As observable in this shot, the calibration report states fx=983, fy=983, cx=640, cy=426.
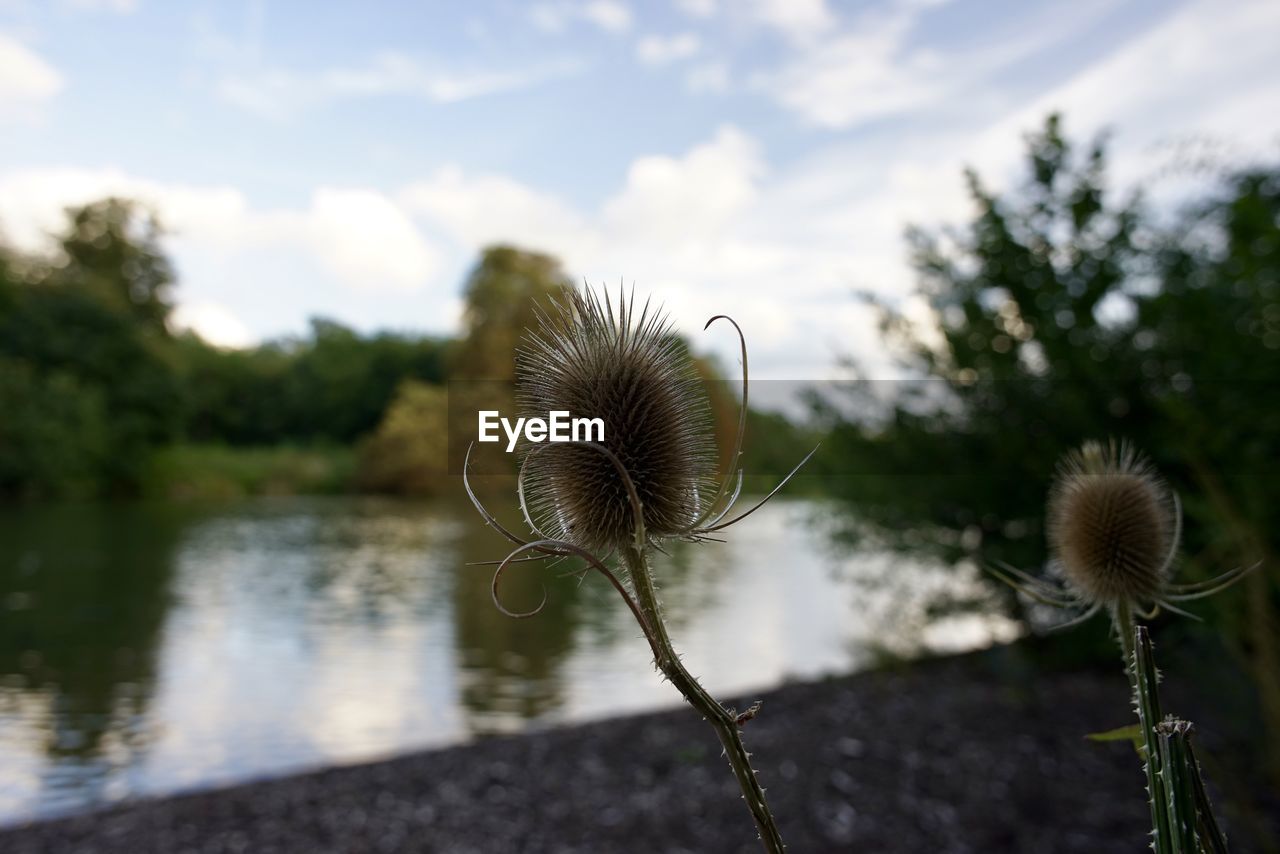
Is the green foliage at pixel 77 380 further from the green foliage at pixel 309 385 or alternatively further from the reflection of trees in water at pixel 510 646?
the reflection of trees in water at pixel 510 646

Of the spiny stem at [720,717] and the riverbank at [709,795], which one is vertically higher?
the spiny stem at [720,717]

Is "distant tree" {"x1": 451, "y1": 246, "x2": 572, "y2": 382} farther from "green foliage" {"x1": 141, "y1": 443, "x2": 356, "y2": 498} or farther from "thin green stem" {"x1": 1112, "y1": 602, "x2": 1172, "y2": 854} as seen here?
"thin green stem" {"x1": 1112, "y1": 602, "x2": 1172, "y2": 854}

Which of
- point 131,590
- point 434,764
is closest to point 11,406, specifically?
point 131,590

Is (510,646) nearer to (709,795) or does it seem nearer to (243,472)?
(709,795)

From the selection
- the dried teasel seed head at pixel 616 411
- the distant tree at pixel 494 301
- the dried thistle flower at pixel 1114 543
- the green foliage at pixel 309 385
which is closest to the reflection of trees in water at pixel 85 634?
the dried teasel seed head at pixel 616 411

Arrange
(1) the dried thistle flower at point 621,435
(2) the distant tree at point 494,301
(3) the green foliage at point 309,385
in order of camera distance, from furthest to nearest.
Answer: (3) the green foliage at point 309,385
(2) the distant tree at point 494,301
(1) the dried thistle flower at point 621,435

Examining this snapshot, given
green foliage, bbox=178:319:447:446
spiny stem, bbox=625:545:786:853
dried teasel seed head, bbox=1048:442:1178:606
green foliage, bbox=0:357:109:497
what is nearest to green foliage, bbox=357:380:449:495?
green foliage, bbox=178:319:447:446
